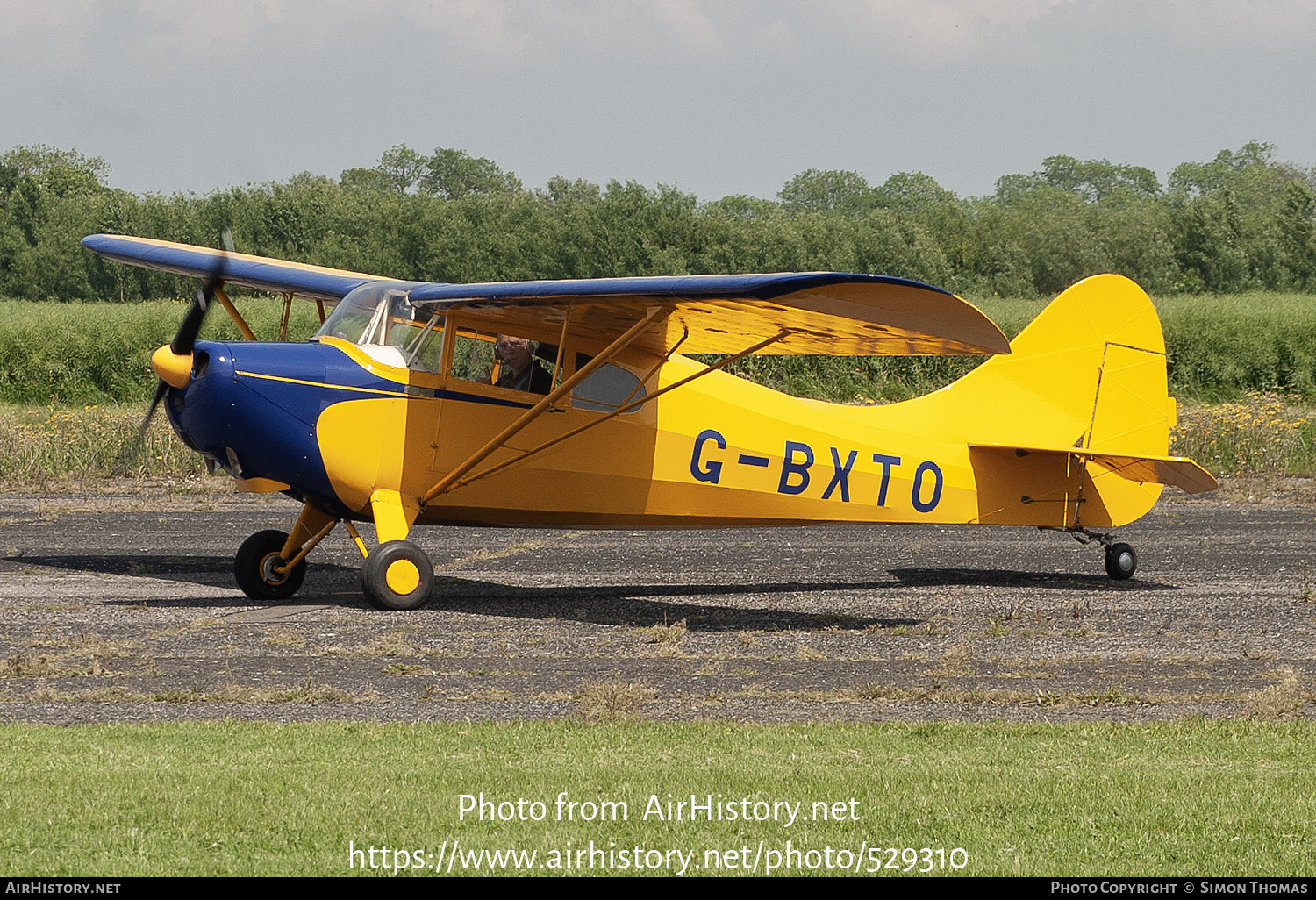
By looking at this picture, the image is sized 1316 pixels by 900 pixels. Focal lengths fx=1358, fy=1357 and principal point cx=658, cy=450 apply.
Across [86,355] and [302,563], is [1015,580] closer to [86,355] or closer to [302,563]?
[302,563]

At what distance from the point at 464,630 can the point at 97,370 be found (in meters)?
30.3

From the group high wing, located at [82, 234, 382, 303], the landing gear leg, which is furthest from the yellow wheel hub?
high wing, located at [82, 234, 382, 303]

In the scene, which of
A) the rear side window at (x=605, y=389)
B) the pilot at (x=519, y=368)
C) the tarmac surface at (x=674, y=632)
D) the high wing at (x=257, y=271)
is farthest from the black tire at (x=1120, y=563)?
the high wing at (x=257, y=271)

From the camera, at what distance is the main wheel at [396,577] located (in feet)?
37.3

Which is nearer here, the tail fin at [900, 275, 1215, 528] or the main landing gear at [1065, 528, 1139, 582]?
the main landing gear at [1065, 528, 1139, 582]

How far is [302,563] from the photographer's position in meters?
12.8

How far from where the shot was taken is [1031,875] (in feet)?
15.6

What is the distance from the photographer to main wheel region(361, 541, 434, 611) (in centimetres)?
1138

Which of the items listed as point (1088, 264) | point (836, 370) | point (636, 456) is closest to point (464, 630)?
point (636, 456)

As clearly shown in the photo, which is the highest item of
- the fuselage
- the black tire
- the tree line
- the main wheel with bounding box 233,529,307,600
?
the tree line

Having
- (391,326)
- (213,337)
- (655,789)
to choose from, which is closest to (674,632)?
(391,326)

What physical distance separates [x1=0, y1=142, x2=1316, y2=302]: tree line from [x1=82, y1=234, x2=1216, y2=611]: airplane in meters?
30.4

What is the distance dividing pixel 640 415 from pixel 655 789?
22.7 ft

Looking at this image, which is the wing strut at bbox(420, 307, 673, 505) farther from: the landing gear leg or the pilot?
the landing gear leg
